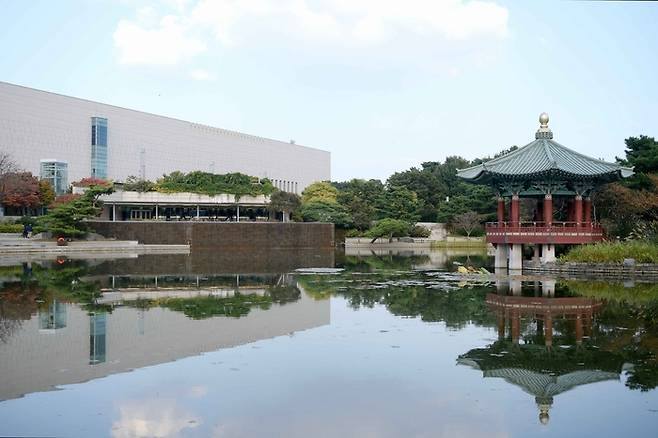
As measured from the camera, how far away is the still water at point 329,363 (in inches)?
352

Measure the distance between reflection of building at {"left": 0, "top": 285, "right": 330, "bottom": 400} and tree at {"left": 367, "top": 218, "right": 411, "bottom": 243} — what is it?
43.7m

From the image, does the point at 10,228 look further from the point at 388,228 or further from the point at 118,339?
the point at 118,339

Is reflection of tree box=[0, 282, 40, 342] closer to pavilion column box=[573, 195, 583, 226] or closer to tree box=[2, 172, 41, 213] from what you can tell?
pavilion column box=[573, 195, 583, 226]

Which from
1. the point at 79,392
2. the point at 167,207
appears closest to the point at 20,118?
the point at 167,207

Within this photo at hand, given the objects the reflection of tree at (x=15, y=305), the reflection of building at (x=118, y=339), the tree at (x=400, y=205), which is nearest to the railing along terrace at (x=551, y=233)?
the reflection of building at (x=118, y=339)

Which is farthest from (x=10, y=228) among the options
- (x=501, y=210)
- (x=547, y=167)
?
(x=547, y=167)

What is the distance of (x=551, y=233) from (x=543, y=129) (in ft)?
20.3

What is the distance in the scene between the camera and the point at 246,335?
49.3 ft

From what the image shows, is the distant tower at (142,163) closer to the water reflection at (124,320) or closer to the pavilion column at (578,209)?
the water reflection at (124,320)

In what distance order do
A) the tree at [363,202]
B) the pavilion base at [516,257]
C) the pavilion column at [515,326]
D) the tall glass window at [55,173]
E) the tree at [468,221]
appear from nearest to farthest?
the pavilion column at [515,326], the pavilion base at [516,257], the tree at [468,221], the tall glass window at [55,173], the tree at [363,202]

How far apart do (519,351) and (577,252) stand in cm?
1881

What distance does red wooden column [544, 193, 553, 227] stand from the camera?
105 ft

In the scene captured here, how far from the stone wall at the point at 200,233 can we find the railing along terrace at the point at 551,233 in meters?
29.3

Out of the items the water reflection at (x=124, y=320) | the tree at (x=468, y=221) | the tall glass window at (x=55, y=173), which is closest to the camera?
the water reflection at (x=124, y=320)
